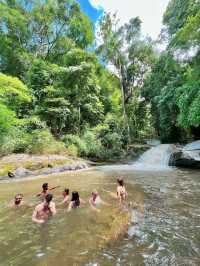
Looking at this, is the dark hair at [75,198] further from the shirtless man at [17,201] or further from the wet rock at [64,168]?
the wet rock at [64,168]

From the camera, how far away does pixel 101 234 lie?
18.0 ft

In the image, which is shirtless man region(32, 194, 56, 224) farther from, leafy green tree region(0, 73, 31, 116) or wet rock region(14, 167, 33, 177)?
leafy green tree region(0, 73, 31, 116)

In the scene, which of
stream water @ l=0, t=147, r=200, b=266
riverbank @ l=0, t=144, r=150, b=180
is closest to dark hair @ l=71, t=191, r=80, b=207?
stream water @ l=0, t=147, r=200, b=266

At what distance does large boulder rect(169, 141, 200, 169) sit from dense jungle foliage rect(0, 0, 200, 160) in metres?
1.72

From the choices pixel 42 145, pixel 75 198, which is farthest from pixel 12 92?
pixel 75 198

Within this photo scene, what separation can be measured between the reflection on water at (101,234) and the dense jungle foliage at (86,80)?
31.3 feet

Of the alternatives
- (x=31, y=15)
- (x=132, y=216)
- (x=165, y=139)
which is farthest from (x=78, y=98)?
(x=132, y=216)

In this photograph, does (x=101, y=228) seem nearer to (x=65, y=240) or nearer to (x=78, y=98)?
(x=65, y=240)

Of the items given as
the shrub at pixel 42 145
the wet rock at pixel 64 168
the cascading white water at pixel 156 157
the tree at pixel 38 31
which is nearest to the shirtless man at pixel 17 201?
the wet rock at pixel 64 168

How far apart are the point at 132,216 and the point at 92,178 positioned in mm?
6621

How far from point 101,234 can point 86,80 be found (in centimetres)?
1957

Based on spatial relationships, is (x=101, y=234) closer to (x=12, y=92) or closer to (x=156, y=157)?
(x=12, y=92)

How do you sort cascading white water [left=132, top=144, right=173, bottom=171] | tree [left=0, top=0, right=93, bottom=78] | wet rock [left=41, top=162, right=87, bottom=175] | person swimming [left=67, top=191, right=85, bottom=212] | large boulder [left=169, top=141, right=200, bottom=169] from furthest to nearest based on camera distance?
1. tree [left=0, top=0, right=93, bottom=78]
2. cascading white water [left=132, top=144, right=173, bottom=171]
3. large boulder [left=169, top=141, right=200, bottom=169]
4. wet rock [left=41, top=162, right=87, bottom=175]
5. person swimming [left=67, top=191, right=85, bottom=212]

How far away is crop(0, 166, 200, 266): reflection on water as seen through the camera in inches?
174
